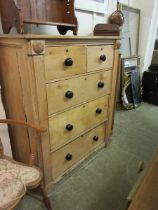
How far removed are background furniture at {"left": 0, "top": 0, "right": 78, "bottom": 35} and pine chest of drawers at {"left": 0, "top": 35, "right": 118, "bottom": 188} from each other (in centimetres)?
15

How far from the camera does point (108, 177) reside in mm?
1646

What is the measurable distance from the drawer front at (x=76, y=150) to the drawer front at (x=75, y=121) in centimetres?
8

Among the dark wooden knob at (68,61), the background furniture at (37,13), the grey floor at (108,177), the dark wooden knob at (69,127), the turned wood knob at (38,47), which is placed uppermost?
the background furniture at (37,13)

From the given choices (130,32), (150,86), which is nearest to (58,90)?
(130,32)

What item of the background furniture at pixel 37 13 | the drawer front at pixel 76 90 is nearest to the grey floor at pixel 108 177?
the drawer front at pixel 76 90

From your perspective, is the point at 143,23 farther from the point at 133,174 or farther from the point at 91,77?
the point at 133,174

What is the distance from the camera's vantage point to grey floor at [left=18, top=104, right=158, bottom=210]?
1.39 meters

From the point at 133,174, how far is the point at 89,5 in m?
1.81

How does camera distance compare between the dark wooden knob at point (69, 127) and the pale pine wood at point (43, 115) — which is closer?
the pale pine wood at point (43, 115)

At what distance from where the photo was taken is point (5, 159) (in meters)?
1.19

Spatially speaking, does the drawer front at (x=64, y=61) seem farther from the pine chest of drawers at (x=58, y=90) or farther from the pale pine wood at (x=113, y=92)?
the pale pine wood at (x=113, y=92)

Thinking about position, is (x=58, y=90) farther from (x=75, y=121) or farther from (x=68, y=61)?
(x=75, y=121)

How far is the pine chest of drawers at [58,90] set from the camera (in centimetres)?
109

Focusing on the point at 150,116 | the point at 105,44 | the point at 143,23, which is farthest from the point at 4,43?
the point at 143,23
